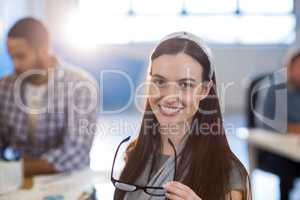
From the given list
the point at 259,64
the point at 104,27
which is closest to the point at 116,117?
the point at 104,27

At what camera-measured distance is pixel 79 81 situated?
1.19m

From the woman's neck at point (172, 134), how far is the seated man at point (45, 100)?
170 mm

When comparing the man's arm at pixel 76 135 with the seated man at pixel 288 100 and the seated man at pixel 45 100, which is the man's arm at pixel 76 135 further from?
the seated man at pixel 288 100

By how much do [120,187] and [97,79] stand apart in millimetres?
260

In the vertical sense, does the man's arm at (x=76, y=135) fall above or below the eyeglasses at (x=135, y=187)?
above

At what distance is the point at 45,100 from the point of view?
→ 1.19 metres

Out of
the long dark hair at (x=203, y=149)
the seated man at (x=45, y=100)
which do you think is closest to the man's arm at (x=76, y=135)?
the seated man at (x=45, y=100)

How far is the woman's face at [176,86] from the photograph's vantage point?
1110 mm

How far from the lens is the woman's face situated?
1.11m

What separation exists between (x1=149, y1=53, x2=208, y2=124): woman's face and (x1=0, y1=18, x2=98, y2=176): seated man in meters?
0.15

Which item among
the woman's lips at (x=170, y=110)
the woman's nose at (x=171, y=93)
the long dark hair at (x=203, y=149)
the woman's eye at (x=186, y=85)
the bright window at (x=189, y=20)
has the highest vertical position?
the bright window at (x=189, y=20)

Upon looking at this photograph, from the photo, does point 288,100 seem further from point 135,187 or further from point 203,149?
point 135,187

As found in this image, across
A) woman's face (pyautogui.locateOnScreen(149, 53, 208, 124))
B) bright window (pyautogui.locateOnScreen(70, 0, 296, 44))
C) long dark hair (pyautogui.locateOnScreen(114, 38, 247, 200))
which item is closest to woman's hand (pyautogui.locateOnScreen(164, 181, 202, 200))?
long dark hair (pyautogui.locateOnScreen(114, 38, 247, 200))

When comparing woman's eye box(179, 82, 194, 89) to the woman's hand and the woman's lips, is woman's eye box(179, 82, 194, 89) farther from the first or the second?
the woman's hand
